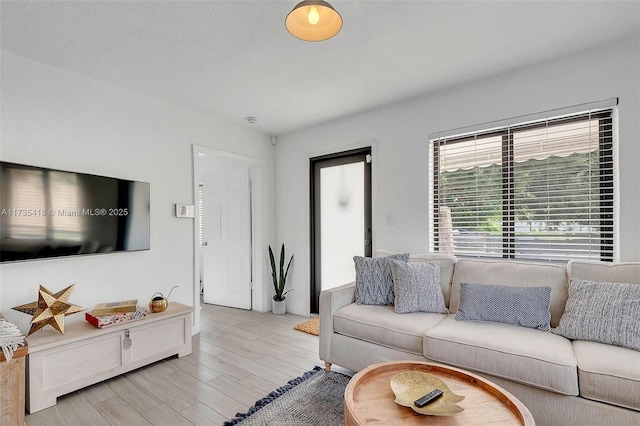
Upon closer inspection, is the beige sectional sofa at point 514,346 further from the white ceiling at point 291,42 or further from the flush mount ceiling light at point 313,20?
the flush mount ceiling light at point 313,20

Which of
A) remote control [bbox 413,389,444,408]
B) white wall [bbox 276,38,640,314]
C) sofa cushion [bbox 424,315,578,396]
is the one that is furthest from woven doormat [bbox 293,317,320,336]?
remote control [bbox 413,389,444,408]

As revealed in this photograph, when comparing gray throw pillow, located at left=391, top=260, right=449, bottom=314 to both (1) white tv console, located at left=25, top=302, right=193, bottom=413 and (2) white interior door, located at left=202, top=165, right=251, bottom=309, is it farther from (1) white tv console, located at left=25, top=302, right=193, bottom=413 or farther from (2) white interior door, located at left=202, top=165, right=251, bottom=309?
(2) white interior door, located at left=202, top=165, right=251, bottom=309

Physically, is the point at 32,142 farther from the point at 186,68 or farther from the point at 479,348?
the point at 479,348

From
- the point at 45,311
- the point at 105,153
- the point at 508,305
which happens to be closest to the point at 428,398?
the point at 508,305

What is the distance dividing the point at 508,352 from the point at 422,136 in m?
2.07

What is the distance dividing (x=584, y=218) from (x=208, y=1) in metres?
2.95

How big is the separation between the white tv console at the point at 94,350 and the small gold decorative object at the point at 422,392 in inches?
79.5

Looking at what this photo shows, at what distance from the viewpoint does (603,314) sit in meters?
1.83

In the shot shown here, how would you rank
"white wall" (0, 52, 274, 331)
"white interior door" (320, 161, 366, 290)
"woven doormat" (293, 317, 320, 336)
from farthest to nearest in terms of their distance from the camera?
"white interior door" (320, 161, 366, 290) → "woven doormat" (293, 317, 320, 336) → "white wall" (0, 52, 274, 331)

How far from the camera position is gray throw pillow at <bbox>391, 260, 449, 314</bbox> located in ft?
7.91

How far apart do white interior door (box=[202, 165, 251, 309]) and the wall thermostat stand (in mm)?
Result: 1041

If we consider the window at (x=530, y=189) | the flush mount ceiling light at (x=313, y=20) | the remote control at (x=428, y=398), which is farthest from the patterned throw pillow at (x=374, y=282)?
the flush mount ceiling light at (x=313, y=20)

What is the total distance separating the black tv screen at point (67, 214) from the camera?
219 centimetres

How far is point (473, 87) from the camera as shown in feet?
9.41
